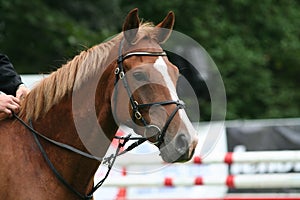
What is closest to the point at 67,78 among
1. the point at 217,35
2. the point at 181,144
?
the point at 181,144

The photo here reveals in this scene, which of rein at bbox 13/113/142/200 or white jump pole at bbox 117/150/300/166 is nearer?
rein at bbox 13/113/142/200

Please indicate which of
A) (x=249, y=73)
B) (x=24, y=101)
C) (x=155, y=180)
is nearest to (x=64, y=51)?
(x=249, y=73)

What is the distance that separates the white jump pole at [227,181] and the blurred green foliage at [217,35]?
7145mm

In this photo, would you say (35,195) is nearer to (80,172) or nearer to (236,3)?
(80,172)

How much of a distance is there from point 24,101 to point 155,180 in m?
4.44

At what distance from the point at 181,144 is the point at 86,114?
2.60 ft

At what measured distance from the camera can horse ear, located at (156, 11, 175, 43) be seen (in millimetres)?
4645

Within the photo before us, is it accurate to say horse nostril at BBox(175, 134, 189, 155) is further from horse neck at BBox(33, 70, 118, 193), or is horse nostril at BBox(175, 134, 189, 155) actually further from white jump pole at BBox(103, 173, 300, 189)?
white jump pole at BBox(103, 173, 300, 189)

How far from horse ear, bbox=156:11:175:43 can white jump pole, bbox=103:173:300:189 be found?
3883 millimetres

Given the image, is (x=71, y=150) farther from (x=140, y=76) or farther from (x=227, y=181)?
(x=227, y=181)

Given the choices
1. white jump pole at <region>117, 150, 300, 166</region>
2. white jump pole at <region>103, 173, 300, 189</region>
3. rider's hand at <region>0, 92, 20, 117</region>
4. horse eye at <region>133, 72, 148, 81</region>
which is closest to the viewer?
horse eye at <region>133, 72, 148, 81</region>

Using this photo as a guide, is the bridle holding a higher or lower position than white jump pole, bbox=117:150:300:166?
higher

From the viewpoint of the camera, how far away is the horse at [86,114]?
171 inches

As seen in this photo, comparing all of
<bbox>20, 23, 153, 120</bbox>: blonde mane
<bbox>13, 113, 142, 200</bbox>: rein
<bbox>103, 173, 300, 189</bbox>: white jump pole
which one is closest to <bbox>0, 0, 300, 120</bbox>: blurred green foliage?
<bbox>103, 173, 300, 189</bbox>: white jump pole
